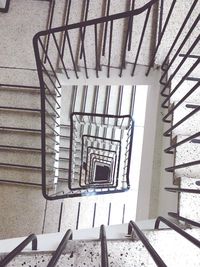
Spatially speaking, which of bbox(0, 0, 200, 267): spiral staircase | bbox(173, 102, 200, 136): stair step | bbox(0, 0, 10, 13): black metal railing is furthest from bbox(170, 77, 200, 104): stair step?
bbox(0, 0, 10, 13): black metal railing

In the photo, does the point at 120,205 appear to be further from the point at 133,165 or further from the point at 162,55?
the point at 162,55

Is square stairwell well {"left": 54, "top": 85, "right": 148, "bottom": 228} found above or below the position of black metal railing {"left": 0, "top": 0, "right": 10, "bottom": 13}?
below

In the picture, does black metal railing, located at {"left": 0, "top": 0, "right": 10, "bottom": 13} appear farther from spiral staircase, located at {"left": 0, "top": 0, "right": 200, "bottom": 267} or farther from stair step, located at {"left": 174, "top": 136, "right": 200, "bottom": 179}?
stair step, located at {"left": 174, "top": 136, "right": 200, "bottom": 179}

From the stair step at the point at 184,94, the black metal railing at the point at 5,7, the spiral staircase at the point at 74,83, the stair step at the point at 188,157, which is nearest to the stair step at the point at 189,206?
the stair step at the point at 188,157

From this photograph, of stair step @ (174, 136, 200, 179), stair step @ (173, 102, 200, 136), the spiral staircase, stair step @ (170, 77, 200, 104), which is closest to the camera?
stair step @ (174, 136, 200, 179)

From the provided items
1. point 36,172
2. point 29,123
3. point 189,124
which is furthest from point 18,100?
point 189,124

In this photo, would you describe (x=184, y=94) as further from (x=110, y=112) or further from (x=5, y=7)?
(x=110, y=112)

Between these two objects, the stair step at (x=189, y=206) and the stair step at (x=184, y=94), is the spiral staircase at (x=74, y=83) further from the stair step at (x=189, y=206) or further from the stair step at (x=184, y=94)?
the stair step at (x=189, y=206)

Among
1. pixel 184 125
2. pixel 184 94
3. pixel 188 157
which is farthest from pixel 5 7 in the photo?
pixel 188 157

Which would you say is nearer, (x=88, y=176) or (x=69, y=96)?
(x=69, y=96)

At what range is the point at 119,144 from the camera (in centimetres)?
498

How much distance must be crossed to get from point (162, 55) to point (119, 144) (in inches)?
106

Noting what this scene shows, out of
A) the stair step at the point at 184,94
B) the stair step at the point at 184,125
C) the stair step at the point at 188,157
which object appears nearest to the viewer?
the stair step at the point at 188,157

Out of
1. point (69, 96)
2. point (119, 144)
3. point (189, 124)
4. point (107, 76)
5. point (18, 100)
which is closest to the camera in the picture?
Result: point (189, 124)
